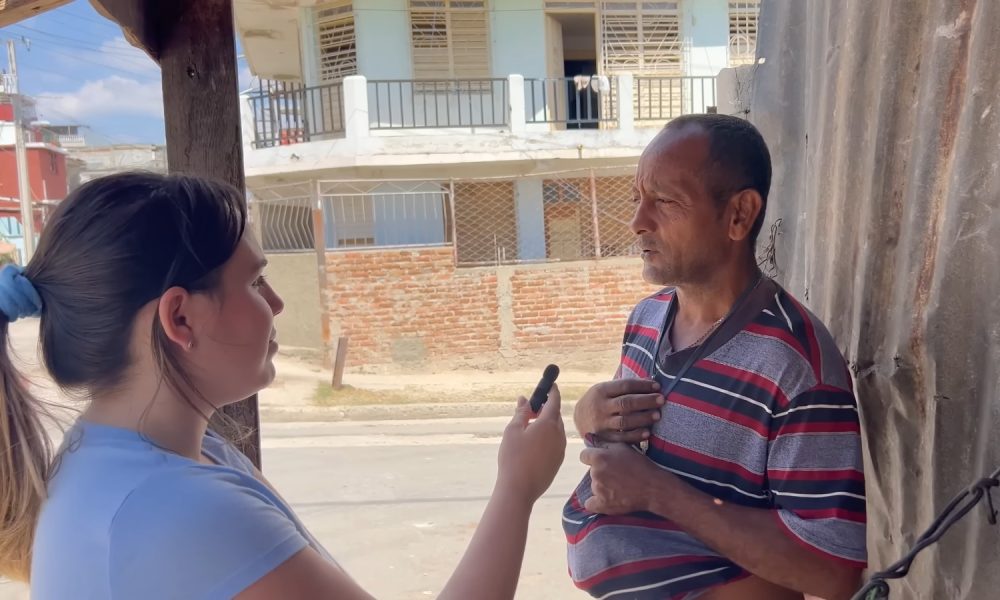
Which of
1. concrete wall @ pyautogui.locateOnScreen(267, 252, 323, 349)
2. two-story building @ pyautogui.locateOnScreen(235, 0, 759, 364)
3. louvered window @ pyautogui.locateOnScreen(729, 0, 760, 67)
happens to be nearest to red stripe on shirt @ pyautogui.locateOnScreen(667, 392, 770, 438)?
two-story building @ pyautogui.locateOnScreen(235, 0, 759, 364)

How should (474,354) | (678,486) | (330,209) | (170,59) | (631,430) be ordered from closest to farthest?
(678,486) < (631,430) < (170,59) < (474,354) < (330,209)

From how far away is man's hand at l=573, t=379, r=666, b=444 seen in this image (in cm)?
152

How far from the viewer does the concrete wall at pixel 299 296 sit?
1122 cm

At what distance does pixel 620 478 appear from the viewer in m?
1.46

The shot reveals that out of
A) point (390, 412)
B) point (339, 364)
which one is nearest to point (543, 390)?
point (390, 412)

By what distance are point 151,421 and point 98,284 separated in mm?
196

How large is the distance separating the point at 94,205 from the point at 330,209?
36.0 ft

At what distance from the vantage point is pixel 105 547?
3.21 feet

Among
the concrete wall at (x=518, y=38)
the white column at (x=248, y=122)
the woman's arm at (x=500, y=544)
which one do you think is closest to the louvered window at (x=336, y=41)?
the white column at (x=248, y=122)

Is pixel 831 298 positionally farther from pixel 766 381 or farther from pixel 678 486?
pixel 678 486

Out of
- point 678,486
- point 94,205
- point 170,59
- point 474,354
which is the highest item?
point 170,59

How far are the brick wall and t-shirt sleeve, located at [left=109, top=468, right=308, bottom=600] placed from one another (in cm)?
975

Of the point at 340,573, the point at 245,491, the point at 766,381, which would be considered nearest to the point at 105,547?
the point at 245,491

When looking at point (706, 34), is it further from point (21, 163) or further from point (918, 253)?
point (21, 163)
